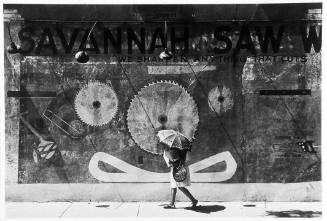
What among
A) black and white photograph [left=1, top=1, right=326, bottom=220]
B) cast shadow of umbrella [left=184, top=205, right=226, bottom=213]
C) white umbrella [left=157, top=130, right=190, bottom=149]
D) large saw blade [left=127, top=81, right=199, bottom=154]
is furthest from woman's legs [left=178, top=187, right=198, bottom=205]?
large saw blade [left=127, top=81, right=199, bottom=154]

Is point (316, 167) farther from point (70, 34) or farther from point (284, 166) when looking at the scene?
point (70, 34)

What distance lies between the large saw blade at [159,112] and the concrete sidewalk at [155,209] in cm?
132

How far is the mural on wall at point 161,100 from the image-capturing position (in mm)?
10484

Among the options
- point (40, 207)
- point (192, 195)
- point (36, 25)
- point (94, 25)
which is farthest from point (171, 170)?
point (36, 25)

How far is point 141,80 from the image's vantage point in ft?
34.6

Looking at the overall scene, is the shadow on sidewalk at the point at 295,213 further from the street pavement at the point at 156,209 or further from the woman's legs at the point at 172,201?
the woman's legs at the point at 172,201

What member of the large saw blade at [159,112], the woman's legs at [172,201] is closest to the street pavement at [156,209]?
the woman's legs at [172,201]

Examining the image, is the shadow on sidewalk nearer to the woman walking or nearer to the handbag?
the woman walking

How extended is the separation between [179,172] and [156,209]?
35.8 inches

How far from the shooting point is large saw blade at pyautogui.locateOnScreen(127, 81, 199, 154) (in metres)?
10.5

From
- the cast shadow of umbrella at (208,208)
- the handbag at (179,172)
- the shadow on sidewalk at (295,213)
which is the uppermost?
the handbag at (179,172)

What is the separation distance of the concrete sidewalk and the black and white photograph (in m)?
0.15

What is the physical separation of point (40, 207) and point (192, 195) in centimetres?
325

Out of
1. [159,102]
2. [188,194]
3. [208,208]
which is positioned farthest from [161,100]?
[208,208]
